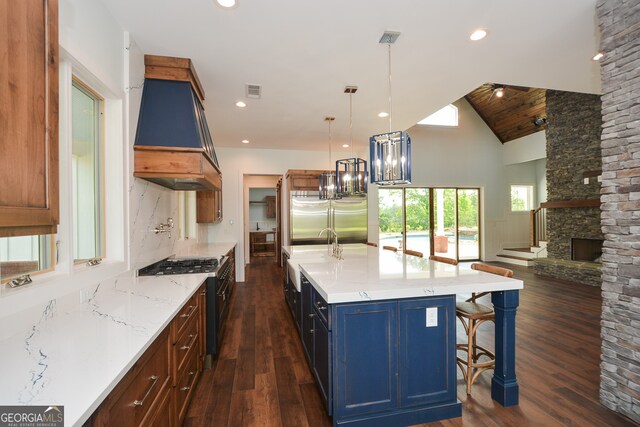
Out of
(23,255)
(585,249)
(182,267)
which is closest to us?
(23,255)

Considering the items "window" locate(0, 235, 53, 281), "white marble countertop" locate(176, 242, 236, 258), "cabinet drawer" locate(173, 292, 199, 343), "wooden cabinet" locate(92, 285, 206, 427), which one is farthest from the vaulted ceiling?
"window" locate(0, 235, 53, 281)

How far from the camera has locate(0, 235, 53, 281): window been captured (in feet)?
4.36

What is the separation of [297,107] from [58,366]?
12.0 feet

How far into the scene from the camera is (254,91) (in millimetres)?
3447

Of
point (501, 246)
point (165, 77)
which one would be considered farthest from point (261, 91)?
point (501, 246)

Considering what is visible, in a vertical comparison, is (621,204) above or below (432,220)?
above

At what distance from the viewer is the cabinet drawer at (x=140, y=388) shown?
0.99 m

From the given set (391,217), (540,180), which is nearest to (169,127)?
(391,217)

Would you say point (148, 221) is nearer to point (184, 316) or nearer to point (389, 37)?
point (184, 316)

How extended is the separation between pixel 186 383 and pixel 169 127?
2062 mm

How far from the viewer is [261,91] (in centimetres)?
346

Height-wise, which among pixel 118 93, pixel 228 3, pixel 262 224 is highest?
pixel 228 3

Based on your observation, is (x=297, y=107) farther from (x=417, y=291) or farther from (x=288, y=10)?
(x=417, y=291)

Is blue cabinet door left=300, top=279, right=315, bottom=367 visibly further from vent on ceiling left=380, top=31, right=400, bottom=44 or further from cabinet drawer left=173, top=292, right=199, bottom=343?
vent on ceiling left=380, top=31, right=400, bottom=44
